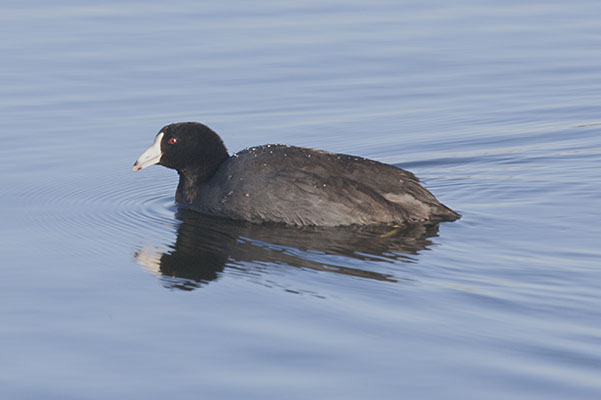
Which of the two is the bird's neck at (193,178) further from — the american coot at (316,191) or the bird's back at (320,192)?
the bird's back at (320,192)

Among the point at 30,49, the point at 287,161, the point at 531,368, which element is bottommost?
the point at 531,368

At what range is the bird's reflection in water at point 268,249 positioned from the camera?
296 inches

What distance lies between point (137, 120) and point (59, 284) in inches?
190

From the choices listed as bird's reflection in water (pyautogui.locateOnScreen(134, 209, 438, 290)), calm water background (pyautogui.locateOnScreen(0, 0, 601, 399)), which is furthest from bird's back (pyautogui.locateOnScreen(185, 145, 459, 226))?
calm water background (pyautogui.locateOnScreen(0, 0, 601, 399))

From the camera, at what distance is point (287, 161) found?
8.68 m

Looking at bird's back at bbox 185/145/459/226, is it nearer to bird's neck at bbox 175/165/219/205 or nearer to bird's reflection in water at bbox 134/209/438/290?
bird's reflection in water at bbox 134/209/438/290

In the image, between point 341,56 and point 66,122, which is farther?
point 341,56

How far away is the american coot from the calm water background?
0.24m

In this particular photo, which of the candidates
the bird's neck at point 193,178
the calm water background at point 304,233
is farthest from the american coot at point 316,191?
the bird's neck at point 193,178

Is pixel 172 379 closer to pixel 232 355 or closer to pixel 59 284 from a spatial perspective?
pixel 232 355

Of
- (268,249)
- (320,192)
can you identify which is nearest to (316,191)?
(320,192)

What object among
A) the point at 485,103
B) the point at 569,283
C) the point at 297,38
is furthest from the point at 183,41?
the point at 569,283

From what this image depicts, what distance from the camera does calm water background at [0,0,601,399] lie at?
571 centimetres

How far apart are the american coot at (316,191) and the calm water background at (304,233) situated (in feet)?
0.79
